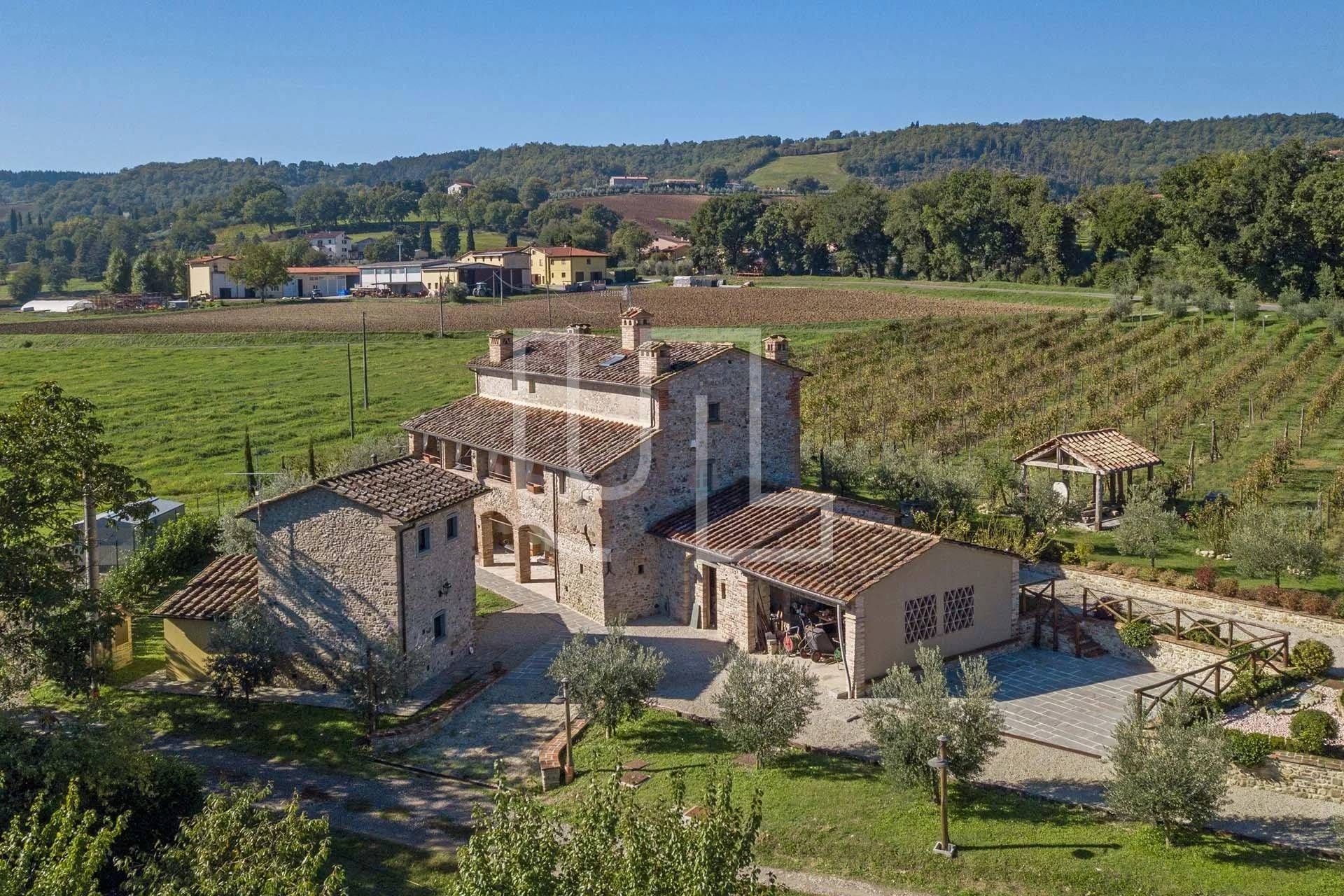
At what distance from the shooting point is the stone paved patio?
1983 centimetres

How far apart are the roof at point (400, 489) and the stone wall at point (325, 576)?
8.6 inches

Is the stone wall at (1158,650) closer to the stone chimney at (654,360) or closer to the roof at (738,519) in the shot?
the roof at (738,519)

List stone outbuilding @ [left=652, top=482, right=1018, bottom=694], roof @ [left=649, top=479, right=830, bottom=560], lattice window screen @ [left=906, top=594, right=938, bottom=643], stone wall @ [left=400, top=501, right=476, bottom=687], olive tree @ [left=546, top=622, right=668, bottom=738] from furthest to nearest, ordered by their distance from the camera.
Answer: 1. roof @ [left=649, top=479, right=830, bottom=560]
2. stone wall @ [left=400, top=501, right=476, bottom=687]
3. lattice window screen @ [left=906, top=594, right=938, bottom=643]
4. stone outbuilding @ [left=652, top=482, right=1018, bottom=694]
5. olive tree @ [left=546, top=622, right=668, bottom=738]

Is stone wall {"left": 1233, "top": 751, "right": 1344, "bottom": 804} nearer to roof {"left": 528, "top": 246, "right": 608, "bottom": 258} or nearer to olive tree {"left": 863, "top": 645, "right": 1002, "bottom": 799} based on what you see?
olive tree {"left": 863, "top": 645, "right": 1002, "bottom": 799}

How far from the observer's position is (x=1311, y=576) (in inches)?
1016

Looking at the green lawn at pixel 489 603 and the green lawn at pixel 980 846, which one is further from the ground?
the green lawn at pixel 489 603

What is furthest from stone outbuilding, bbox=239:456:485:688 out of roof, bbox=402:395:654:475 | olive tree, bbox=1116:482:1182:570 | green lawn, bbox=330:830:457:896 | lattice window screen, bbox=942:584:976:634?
olive tree, bbox=1116:482:1182:570

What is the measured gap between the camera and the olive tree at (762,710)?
60.7ft

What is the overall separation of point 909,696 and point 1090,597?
9.26 meters

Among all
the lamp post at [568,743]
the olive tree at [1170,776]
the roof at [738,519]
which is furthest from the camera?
the roof at [738,519]

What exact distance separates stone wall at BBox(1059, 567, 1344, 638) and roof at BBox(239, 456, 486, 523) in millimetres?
14605

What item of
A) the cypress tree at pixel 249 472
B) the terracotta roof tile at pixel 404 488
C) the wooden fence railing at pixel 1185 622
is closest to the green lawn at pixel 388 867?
the terracotta roof tile at pixel 404 488

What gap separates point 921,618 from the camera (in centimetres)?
2264

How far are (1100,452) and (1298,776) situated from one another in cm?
1594
